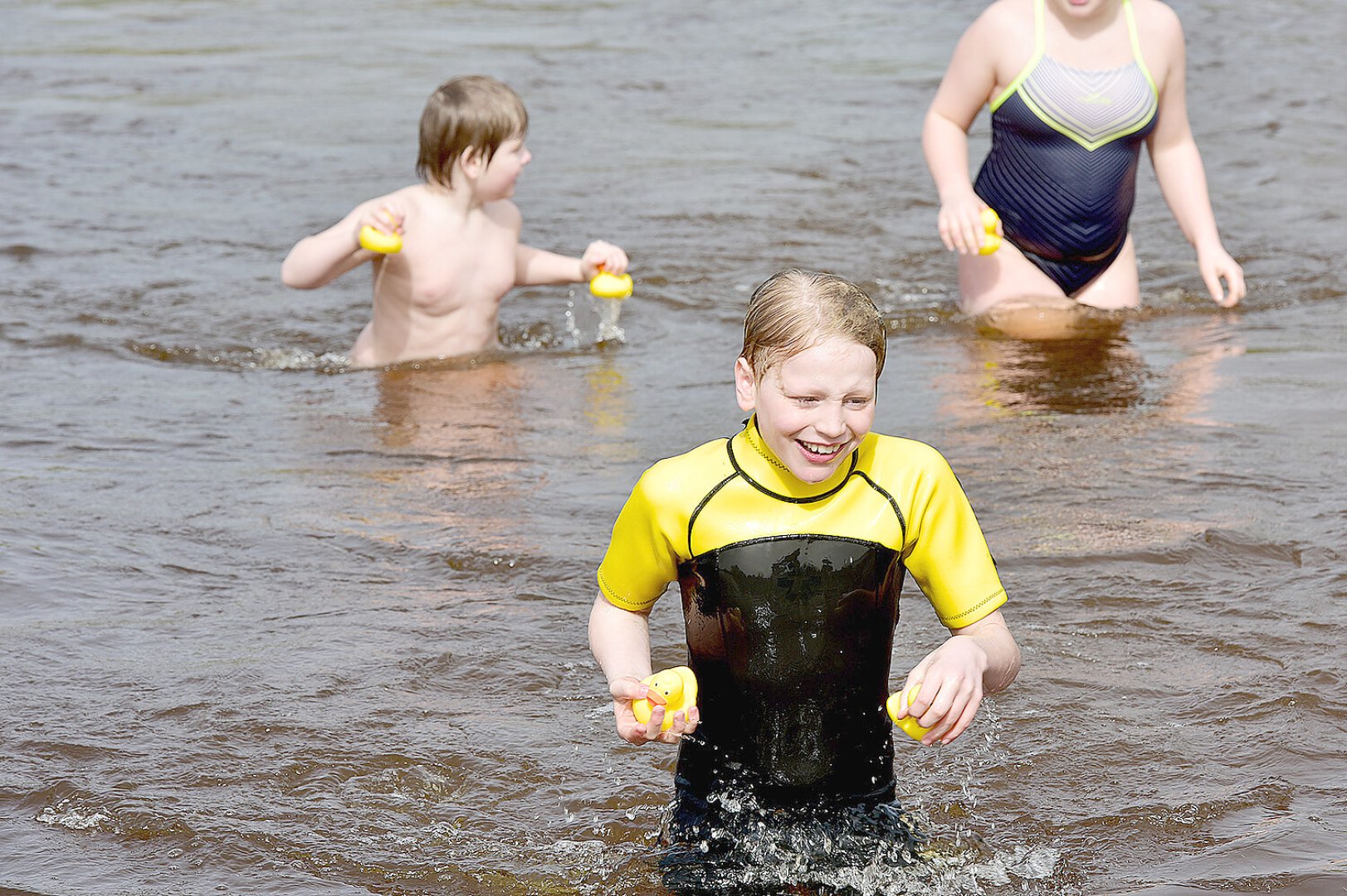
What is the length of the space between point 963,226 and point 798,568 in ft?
10.8

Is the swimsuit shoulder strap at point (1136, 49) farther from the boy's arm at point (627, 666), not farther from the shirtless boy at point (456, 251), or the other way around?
the boy's arm at point (627, 666)

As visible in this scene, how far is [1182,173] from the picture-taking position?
6.45 meters

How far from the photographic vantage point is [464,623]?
4.26m

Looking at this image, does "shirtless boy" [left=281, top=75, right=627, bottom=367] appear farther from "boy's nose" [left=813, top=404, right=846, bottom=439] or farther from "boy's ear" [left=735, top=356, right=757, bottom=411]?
"boy's nose" [left=813, top=404, right=846, bottom=439]

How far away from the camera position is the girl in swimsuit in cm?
628

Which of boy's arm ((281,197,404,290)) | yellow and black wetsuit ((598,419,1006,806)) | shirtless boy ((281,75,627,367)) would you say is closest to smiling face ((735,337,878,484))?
yellow and black wetsuit ((598,419,1006,806))

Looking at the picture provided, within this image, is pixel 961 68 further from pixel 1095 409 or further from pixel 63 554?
pixel 63 554

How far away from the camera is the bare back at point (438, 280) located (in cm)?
665

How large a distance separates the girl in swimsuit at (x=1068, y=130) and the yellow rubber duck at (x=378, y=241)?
198 centimetres

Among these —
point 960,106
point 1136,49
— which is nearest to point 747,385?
point 960,106

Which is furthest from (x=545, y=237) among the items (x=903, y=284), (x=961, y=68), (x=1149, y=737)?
(x=1149, y=737)

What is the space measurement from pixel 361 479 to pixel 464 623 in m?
1.16

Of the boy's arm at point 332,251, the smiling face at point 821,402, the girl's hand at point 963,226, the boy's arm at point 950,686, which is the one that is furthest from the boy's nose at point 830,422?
the boy's arm at point 332,251

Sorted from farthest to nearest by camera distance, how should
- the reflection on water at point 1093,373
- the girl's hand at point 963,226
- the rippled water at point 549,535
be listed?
the girl's hand at point 963,226 < the reflection on water at point 1093,373 < the rippled water at point 549,535
